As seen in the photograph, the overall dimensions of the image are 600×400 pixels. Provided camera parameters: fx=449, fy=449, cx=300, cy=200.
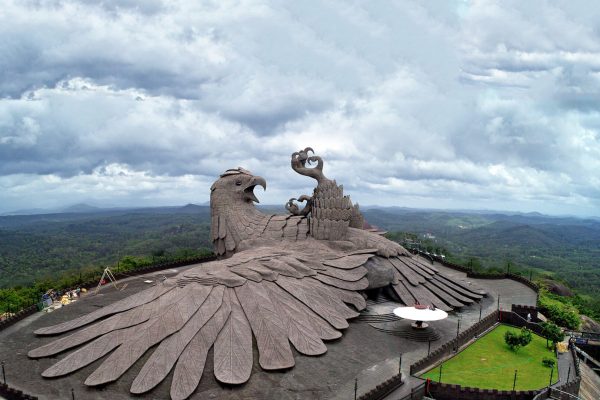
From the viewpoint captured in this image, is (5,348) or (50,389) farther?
(5,348)

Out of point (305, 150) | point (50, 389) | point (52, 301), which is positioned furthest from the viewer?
point (305, 150)

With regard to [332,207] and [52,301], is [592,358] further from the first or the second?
[52,301]

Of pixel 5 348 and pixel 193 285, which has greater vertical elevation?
pixel 193 285

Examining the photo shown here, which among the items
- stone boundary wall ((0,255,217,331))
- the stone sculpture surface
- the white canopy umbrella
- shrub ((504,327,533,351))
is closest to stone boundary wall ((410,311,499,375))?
the white canopy umbrella

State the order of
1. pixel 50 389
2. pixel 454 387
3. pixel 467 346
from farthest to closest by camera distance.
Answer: pixel 467 346
pixel 454 387
pixel 50 389

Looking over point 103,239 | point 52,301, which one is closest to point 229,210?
point 52,301

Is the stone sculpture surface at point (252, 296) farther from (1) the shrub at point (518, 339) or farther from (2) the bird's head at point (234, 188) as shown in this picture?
(1) the shrub at point (518, 339)

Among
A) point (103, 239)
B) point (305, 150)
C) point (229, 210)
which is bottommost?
point (103, 239)

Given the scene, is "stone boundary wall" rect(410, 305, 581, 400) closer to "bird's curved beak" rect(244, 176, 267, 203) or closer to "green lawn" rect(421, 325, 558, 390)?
"green lawn" rect(421, 325, 558, 390)
